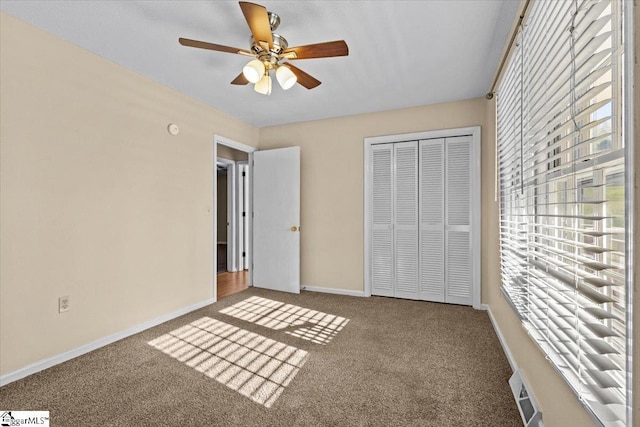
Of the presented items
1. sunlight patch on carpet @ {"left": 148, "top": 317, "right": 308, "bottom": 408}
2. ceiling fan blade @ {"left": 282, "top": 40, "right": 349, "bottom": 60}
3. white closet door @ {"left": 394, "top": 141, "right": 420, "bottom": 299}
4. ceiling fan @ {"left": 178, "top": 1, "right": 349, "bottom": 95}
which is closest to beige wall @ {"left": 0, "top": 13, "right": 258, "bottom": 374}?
sunlight patch on carpet @ {"left": 148, "top": 317, "right": 308, "bottom": 408}

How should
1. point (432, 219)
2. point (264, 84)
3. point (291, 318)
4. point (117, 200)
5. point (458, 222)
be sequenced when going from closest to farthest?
1. point (264, 84)
2. point (117, 200)
3. point (291, 318)
4. point (458, 222)
5. point (432, 219)

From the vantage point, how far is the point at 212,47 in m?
1.98

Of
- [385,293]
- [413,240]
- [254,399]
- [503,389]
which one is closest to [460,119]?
[413,240]

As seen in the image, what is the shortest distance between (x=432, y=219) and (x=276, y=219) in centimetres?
217

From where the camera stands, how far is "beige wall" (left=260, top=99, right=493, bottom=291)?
4.19 metres

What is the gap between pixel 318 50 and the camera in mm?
2004

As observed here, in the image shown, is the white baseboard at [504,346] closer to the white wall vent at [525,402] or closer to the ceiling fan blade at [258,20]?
the white wall vent at [525,402]

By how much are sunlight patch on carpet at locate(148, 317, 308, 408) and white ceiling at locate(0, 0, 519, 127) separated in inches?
99.5

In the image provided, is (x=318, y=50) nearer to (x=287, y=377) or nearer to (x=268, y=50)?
(x=268, y=50)

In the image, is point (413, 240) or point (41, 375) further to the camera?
point (413, 240)

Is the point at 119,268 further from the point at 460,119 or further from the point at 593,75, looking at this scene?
the point at 460,119

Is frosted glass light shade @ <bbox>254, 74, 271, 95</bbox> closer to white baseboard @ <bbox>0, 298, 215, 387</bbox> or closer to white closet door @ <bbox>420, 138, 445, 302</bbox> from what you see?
white closet door @ <bbox>420, 138, 445, 302</bbox>

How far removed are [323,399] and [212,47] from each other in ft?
7.71

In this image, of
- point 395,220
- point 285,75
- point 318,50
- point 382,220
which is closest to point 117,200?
point 285,75
